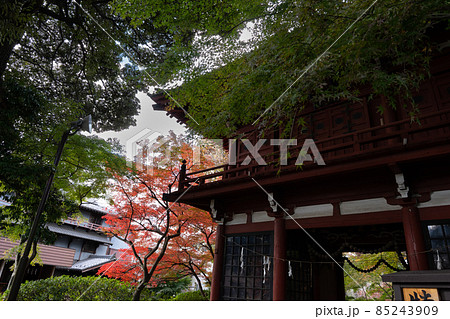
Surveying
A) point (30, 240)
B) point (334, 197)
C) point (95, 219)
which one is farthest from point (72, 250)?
point (334, 197)

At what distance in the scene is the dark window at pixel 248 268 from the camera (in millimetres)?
7137

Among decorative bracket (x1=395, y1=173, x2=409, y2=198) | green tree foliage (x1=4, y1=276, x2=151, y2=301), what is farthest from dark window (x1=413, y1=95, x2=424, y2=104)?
green tree foliage (x1=4, y1=276, x2=151, y2=301)

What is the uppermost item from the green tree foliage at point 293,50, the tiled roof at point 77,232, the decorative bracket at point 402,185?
the green tree foliage at point 293,50

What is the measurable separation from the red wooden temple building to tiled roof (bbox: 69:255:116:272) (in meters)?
17.4

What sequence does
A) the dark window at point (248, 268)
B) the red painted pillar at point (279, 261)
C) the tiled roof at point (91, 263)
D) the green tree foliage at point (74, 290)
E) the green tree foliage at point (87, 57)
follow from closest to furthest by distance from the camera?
the red painted pillar at point (279, 261)
the dark window at point (248, 268)
the green tree foliage at point (87, 57)
the green tree foliage at point (74, 290)
the tiled roof at point (91, 263)

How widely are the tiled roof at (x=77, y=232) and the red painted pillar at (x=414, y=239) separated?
2518 centimetres

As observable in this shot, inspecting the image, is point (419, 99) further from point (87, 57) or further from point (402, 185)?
point (87, 57)

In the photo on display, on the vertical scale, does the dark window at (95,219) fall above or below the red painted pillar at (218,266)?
above

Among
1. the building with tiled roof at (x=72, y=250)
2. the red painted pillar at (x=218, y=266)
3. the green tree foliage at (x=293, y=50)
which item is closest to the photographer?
the green tree foliage at (x=293, y=50)

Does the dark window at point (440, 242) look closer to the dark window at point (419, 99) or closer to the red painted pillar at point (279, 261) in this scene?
the dark window at point (419, 99)

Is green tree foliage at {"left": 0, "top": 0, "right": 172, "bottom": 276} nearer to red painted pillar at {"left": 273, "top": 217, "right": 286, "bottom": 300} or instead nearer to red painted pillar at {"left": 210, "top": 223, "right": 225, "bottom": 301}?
Result: red painted pillar at {"left": 210, "top": 223, "right": 225, "bottom": 301}

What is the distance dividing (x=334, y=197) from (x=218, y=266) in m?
4.12

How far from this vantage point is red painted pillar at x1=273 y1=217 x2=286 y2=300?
6.62 meters

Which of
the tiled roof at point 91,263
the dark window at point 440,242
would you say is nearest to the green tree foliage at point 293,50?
the dark window at point 440,242
